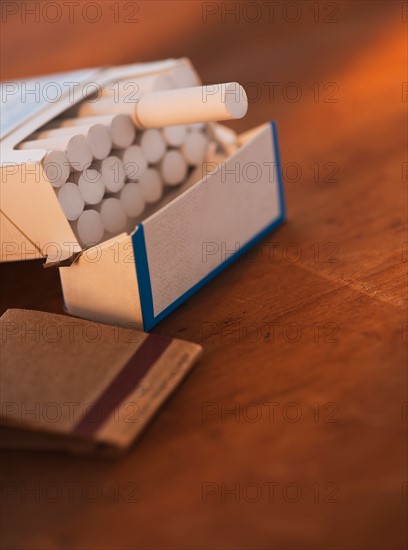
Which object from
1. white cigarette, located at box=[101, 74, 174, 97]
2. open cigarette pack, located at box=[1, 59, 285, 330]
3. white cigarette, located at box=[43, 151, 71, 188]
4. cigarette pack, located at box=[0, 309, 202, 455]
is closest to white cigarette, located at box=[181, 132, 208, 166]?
open cigarette pack, located at box=[1, 59, 285, 330]

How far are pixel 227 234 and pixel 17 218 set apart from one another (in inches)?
14.7

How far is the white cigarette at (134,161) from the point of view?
1439 mm

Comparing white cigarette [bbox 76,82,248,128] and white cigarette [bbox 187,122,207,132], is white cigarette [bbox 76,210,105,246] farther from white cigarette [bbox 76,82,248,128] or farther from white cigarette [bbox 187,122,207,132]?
white cigarette [bbox 187,122,207,132]

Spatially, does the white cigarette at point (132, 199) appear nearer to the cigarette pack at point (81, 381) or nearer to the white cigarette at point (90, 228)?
the white cigarette at point (90, 228)

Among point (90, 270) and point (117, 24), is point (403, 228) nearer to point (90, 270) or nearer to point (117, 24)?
point (90, 270)

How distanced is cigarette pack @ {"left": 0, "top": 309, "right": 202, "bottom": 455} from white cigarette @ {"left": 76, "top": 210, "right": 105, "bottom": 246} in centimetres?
16

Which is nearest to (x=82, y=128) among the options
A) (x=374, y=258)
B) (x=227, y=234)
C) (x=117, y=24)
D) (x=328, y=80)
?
(x=227, y=234)

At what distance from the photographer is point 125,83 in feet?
5.19

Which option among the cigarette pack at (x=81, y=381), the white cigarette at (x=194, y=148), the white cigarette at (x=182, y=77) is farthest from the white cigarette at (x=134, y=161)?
the cigarette pack at (x=81, y=381)

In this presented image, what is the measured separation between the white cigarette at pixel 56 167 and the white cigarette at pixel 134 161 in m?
0.16

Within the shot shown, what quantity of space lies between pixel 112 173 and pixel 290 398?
1.81 ft

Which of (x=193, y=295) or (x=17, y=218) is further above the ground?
(x=17, y=218)

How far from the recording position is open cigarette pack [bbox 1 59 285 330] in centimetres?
127

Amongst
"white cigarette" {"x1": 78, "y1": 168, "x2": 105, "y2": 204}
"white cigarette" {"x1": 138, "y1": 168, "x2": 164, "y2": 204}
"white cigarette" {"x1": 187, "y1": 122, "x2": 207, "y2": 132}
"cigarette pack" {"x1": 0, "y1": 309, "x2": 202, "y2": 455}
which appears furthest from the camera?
"white cigarette" {"x1": 187, "y1": 122, "x2": 207, "y2": 132}
